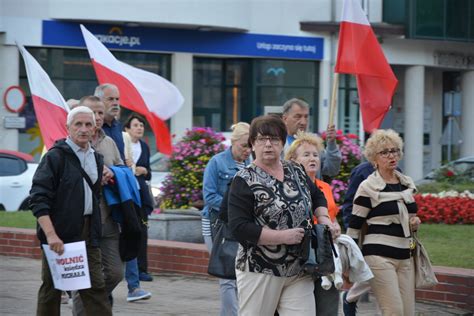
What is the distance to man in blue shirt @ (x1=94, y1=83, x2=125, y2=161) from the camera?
8859mm

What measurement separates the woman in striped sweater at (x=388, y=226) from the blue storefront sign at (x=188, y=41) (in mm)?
21745

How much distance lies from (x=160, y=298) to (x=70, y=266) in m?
3.51

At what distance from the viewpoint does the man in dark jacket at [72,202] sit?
7.14 meters

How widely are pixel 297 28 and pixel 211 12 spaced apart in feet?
12.2

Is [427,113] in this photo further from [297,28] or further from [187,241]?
[187,241]

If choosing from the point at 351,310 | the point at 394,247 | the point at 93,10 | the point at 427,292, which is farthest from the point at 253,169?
the point at 93,10

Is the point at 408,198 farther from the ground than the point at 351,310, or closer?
farther from the ground

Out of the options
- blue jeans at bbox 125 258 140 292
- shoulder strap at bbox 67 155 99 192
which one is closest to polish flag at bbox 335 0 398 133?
blue jeans at bbox 125 258 140 292

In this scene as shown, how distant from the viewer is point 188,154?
13.8m

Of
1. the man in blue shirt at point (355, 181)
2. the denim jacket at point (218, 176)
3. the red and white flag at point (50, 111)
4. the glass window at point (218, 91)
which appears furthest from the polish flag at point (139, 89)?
the glass window at point (218, 91)

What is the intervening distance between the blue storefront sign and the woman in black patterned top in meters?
23.2

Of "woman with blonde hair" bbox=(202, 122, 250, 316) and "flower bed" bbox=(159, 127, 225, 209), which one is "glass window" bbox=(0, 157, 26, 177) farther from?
"woman with blonde hair" bbox=(202, 122, 250, 316)

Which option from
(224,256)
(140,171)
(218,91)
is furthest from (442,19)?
(224,256)

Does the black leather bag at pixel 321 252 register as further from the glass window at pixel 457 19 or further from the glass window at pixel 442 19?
the glass window at pixel 457 19
